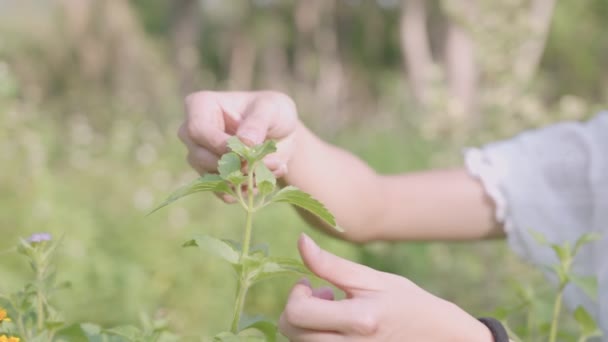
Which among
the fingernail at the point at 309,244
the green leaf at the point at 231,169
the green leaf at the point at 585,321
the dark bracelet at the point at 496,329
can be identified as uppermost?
the green leaf at the point at 231,169

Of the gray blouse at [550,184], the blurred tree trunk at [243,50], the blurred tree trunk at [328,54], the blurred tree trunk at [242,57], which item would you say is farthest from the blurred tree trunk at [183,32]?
the blurred tree trunk at [242,57]

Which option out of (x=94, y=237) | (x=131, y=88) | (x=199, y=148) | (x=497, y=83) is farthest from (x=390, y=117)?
(x=199, y=148)

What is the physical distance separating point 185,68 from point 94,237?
8829 millimetres

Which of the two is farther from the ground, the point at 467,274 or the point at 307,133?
the point at 307,133

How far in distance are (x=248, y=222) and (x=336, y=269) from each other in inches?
3.7

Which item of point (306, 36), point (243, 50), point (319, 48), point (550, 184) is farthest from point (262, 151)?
point (243, 50)

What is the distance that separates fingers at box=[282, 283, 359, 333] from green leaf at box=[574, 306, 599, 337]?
1.23ft

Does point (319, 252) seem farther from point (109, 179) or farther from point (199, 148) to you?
point (109, 179)

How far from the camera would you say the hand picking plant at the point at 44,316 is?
749 millimetres

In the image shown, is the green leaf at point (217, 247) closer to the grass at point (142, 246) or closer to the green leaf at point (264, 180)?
the green leaf at point (264, 180)

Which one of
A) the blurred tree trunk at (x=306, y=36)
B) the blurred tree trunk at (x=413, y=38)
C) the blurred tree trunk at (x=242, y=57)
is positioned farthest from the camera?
the blurred tree trunk at (x=242, y=57)

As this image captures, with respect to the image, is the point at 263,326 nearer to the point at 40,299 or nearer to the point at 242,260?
the point at 242,260

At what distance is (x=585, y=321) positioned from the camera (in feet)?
3.11

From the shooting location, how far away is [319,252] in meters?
0.71
